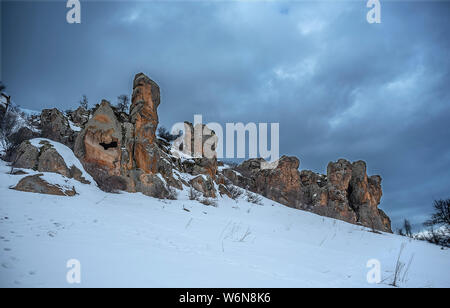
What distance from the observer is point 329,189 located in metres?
33.6

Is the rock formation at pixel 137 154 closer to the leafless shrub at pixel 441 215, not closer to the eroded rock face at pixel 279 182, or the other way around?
the eroded rock face at pixel 279 182

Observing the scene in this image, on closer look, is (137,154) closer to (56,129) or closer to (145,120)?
(145,120)

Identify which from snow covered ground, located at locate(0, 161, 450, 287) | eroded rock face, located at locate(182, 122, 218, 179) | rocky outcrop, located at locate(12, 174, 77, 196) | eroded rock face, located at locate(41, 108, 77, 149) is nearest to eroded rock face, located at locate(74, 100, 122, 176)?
eroded rock face, located at locate(41, 108, 77, 149)

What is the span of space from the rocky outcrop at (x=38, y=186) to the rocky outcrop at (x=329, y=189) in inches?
1030

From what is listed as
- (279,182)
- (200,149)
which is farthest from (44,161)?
(279,182)

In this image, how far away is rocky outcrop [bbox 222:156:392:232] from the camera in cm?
3216

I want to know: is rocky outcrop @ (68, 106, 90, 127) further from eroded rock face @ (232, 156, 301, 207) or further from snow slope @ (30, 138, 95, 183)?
eroded rock face @ (232, 156, 301, 207)

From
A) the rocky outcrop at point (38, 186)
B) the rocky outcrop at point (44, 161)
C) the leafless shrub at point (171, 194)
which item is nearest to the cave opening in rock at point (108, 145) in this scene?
the rocky outcrop at point (44, 161)

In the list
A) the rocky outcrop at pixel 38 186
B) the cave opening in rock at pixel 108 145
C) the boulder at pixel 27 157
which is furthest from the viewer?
the cave opening in rock at pixel 108 145

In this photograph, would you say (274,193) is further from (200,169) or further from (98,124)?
(98,124)

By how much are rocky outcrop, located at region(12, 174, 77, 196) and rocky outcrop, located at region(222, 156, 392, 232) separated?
26154mm

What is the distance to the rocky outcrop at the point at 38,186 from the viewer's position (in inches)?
244

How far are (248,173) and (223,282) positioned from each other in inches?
1524

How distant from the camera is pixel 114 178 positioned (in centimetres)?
1058
